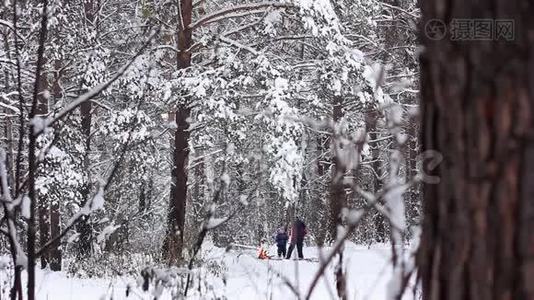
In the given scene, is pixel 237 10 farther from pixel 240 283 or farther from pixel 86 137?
pixel 240 283

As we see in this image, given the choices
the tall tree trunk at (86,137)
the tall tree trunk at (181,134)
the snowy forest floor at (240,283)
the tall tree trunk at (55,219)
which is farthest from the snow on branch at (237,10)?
the snowy forest floor at (240,283)

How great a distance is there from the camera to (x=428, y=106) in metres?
1.19

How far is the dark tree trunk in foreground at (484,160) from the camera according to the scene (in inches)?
40.5

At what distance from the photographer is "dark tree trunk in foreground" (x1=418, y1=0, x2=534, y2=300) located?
1.03 m

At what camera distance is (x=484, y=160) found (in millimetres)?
1065

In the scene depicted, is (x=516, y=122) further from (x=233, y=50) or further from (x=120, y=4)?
(x=120, y=4)

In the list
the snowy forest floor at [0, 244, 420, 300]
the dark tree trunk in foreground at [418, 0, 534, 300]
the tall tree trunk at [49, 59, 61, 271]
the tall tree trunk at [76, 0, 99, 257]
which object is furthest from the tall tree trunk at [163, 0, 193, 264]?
the dark tree trunk in foreground at [418, 0, 534, 300]

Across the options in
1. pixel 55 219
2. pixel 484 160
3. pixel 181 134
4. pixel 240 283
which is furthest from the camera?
pixel 55 219

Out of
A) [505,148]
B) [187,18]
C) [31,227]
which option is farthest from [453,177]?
[187,18]

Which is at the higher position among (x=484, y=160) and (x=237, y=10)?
(x=237, y=10)

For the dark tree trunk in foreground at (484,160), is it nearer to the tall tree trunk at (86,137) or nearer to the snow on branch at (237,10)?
the snow on branch at (237,10)

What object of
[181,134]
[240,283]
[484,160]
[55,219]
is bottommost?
[240,283]

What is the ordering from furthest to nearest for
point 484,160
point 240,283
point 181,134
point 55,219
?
point 55,219
point 181,134
point 240,283
point 484,160

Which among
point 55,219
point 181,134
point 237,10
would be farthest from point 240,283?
point 55,219
